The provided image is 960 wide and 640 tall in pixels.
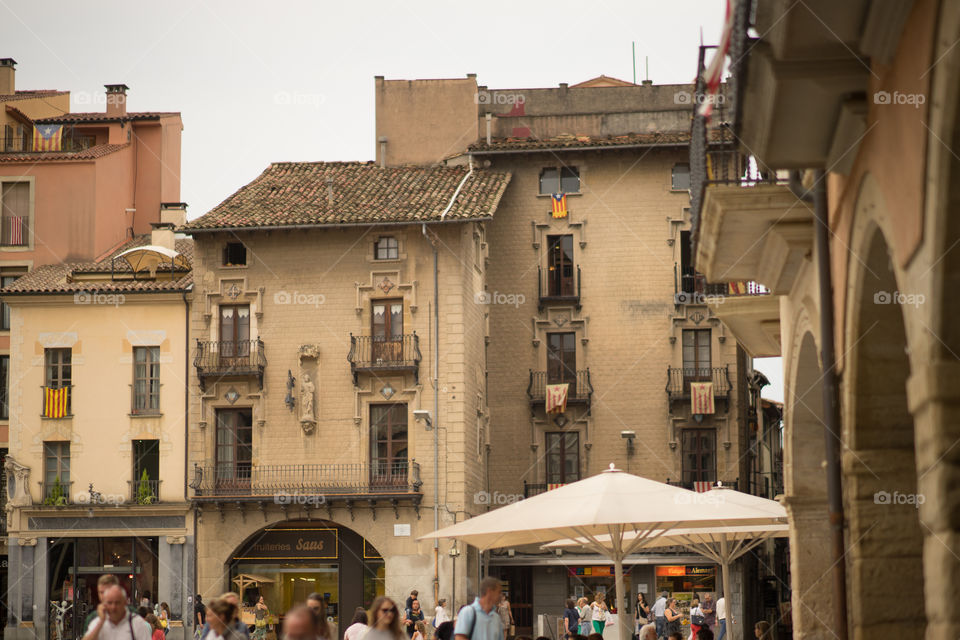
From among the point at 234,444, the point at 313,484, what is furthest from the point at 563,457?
the point at 234,444

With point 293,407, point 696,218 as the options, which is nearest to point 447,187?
point 293,407

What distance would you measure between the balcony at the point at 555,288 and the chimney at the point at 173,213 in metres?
12.4

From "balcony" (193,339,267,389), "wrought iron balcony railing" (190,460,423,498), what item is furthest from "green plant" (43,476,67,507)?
"balcony" (193,339,267,389)

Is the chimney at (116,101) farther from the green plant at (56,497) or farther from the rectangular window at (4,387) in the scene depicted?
the green plant at (56,497)

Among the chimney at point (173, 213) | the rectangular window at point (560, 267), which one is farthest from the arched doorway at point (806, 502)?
the chimney at point (173, 213)

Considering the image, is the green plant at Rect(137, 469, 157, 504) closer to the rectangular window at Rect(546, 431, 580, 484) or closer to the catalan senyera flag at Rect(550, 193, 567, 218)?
the rectangular window at Rect(546, 431, 580, 484)

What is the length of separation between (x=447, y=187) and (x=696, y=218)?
29.7 m

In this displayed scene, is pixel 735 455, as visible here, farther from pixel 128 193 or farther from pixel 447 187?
pixel 128 193

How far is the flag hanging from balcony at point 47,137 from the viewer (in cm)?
4706

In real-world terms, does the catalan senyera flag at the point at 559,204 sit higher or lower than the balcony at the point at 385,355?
higher

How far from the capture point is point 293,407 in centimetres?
3916

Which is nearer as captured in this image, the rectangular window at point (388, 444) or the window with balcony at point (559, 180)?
the rectangular window at point (388, 444)

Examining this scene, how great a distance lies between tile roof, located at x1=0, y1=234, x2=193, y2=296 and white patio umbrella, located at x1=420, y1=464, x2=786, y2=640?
25.6 m

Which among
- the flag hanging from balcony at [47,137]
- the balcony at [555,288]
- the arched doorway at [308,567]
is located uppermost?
the flag hanging from balcony at [47,137]
